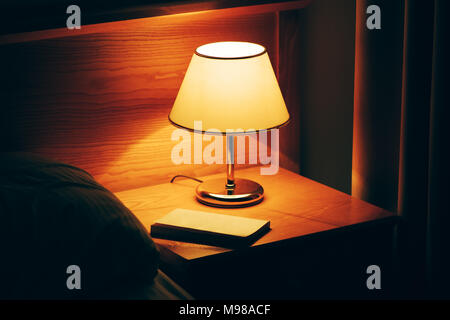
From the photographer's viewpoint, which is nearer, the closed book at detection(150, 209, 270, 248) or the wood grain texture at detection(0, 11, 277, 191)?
the closed book at detection(150, 209, 270, 248)

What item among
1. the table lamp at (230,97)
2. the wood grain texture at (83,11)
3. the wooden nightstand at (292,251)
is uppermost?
the wood grain texture at (83,11)

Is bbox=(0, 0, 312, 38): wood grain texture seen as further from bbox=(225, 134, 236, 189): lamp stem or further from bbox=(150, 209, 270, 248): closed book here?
bbox=(150, 209, 270, 248): closed book

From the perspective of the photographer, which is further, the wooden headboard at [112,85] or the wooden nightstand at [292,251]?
the wooden headboard at [112,85]

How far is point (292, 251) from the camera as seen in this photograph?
1404 millimetres

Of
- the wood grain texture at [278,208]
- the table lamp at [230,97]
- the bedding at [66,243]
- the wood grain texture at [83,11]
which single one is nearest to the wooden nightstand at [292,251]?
the wood grain texture at [278,208]

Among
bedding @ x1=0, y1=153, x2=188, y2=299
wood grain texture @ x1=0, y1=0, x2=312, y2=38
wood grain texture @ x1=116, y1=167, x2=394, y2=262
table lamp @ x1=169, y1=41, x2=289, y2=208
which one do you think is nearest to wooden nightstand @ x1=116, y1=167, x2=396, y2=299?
wood grain texture @ x1=116, y1=167, x2=394, y2=262

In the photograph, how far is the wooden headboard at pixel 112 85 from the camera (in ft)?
5.13

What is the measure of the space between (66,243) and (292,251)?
0.57 metres

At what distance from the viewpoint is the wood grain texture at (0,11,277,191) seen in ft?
5.16

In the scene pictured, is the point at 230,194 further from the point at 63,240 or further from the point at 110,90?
the point at 63,240

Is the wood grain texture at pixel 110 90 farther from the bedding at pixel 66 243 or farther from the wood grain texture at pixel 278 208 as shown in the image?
the bedding at pixel 66 243

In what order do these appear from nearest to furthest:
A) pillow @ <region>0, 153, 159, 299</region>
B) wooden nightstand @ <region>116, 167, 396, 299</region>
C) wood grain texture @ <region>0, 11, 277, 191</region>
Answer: pillow @ <region>0, 153, 159, 299</region>
wooden nightstand @ <region>116, 167, 396, 299</region>
wood grain texture @ <region>0, 11, 277, 191</region>

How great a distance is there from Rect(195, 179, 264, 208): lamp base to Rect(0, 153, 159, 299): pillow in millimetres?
426
